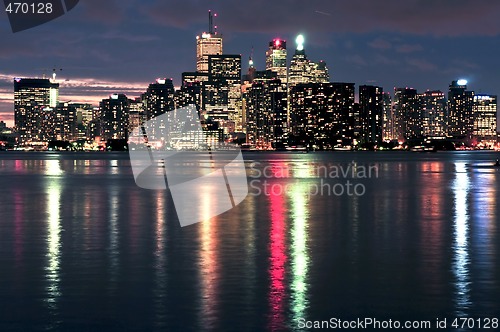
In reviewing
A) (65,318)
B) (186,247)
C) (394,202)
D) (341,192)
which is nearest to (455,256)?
(186,247)

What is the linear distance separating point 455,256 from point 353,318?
876 cm

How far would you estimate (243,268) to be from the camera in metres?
19.6

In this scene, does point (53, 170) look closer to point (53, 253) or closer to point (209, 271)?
point (53, 253)

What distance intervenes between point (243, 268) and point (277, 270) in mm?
940

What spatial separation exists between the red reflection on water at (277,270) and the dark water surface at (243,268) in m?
0.04

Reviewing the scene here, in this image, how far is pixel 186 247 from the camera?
2395 centimetres

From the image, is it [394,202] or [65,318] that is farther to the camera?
[394,202]

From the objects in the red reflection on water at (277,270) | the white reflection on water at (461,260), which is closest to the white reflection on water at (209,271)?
the red reflection on water at (277,270)

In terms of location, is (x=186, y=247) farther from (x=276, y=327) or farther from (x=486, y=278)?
(x=276, y=327)

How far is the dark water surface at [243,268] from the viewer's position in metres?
14.3

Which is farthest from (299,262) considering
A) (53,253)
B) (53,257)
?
(53,253)

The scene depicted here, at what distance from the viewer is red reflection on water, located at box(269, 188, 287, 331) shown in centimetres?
1405

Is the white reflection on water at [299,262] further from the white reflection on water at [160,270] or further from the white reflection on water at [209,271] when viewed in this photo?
the white reflection on water at [160,270]

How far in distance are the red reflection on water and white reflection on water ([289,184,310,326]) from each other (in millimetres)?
231
